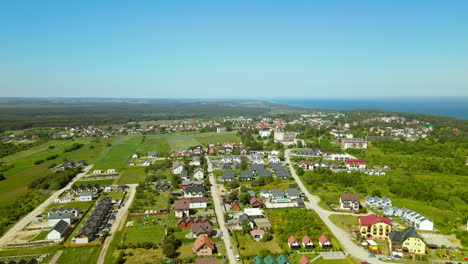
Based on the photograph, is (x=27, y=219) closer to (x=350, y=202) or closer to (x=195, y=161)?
(x=195, y=161)

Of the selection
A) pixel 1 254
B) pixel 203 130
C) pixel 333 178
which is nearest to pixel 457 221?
pixel 333 178

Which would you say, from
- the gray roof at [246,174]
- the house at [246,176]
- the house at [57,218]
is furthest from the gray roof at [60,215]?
the gray roof at [246,174]

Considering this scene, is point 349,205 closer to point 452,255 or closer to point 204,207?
point 452,255

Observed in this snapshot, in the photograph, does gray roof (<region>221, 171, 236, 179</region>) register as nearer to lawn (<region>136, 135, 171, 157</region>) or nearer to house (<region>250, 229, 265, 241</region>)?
house (<region>250, 229, 265, 241</region>)

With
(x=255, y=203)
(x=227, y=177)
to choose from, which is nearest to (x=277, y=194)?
(x=255, y=203)

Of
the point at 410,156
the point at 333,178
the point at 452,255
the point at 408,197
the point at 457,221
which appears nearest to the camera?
the point at 452,255
